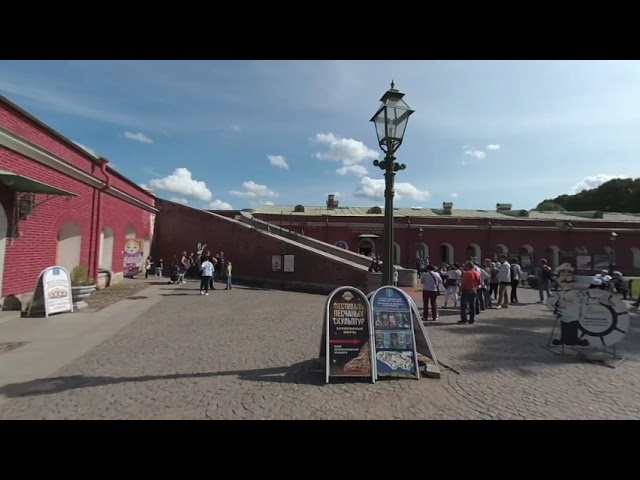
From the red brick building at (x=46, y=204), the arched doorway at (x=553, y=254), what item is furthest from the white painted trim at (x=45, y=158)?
the arched doorway at (x=553, y=254)

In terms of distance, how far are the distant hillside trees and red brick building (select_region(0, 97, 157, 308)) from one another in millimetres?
68278

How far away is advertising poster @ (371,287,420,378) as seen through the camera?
481 centimetres

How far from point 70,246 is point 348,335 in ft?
39.2

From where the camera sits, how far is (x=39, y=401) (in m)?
3.86

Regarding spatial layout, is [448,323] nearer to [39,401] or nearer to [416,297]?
[416,297]

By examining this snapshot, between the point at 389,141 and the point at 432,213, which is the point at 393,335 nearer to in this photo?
the point at 389,141

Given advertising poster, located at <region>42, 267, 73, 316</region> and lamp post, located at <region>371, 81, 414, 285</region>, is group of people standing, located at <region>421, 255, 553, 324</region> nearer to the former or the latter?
lamp post, located at <region>371, 81, 414, 285</region>

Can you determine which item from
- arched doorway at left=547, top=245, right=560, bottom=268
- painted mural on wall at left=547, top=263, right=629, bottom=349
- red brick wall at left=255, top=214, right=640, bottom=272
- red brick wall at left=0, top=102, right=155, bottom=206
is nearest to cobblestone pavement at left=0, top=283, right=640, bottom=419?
painted mural on wall at left=547, top=263, right=629, bottom=349

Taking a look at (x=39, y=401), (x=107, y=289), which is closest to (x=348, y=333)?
(x=39, y=401)

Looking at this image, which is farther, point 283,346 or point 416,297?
point 416,297

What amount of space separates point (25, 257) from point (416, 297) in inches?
516

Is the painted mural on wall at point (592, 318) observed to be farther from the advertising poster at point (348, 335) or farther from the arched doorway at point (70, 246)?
the arched doorway at point (70, 246)

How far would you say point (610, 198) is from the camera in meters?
59.3

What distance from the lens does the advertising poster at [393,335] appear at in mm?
4809
